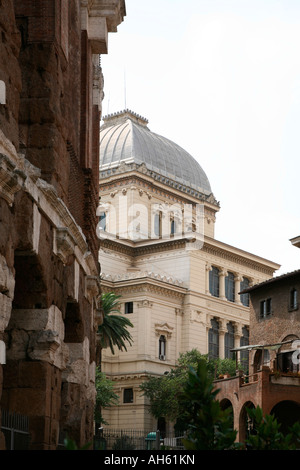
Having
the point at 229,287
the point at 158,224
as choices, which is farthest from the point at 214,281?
the point at 158,224

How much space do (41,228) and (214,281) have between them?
215 feet

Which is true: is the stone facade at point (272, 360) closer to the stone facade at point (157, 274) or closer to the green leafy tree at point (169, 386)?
the green leafy tree at point (169, 386)

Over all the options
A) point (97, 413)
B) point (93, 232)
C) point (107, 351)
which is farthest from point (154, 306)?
point (93, 232)

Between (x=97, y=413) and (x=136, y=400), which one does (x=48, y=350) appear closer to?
(x=97, y=413)

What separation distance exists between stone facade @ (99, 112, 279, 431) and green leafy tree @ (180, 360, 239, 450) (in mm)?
58932

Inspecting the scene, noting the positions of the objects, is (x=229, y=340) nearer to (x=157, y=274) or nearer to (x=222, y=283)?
(x=222, y=283)

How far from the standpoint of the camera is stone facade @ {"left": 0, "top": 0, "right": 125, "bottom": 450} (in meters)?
12.2

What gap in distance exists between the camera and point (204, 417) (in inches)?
356

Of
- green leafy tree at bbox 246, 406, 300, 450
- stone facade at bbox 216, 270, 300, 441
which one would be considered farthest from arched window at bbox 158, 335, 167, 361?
green leafy tree at bbox 246, 406, 300, 450

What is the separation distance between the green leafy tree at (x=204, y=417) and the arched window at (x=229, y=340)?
226 ft

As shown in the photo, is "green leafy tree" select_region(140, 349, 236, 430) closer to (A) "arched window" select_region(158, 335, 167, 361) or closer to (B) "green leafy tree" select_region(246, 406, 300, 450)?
(A) "arched window" select_region(158, 335, 167, 361)

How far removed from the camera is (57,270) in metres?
14.7

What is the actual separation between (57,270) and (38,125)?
2286mm

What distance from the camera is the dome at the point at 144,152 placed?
86.6 metres
